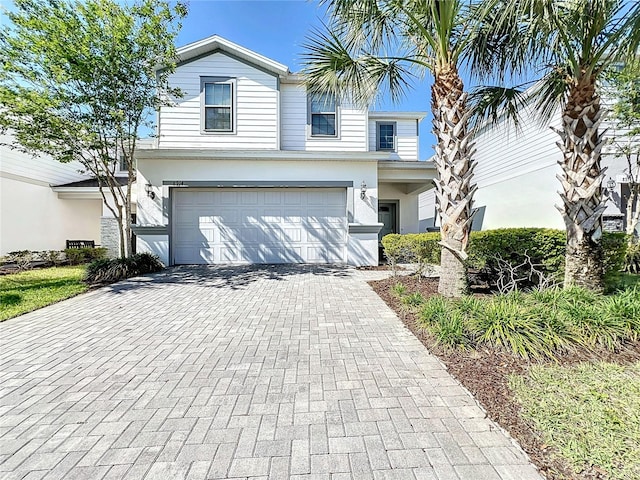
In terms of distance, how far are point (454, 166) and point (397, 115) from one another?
10.3 meters

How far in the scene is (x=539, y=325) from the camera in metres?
3.67

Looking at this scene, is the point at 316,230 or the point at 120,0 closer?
the point at 120,0

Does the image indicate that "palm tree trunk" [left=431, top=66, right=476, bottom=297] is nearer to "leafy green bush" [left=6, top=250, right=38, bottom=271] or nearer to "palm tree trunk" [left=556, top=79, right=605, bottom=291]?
"palm tree trunk" [left=556, top=79, right=605, bottom=291]

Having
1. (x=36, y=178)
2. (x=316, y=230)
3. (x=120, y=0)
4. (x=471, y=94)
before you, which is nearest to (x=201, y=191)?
(x=316, y=230)

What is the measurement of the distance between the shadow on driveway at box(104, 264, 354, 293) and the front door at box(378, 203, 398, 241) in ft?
17.1

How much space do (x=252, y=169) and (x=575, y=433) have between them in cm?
990

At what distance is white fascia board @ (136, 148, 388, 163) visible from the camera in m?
9.85

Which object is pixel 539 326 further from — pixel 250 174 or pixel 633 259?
pixel 250 174

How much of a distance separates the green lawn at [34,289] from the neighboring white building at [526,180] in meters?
11.5

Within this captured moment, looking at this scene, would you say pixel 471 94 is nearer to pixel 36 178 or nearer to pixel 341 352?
pixel 341 352

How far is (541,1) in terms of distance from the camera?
3.75 m

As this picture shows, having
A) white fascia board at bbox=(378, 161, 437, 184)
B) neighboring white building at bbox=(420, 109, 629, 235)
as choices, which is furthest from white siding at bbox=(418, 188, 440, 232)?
white fascia board at bbox=(378, 161, 437, 184)

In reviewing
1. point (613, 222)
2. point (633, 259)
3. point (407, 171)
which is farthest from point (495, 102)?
point (613, 222)

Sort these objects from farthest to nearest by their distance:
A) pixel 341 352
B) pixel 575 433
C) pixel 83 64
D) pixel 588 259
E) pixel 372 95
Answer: pixel 83 64 < pixel 372 95 < pixel 588 259 < pixel 341 352 < pixel 575 433
